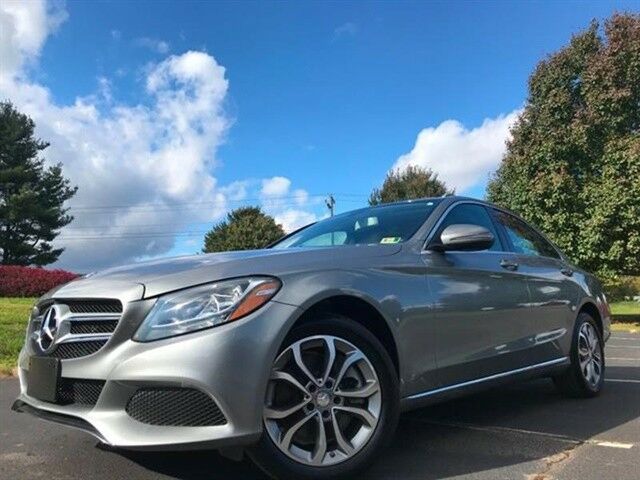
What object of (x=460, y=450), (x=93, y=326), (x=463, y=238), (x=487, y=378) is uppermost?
(x=463, y=238)

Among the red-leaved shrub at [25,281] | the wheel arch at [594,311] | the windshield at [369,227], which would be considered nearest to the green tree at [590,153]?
the wheel arch at [594,311]

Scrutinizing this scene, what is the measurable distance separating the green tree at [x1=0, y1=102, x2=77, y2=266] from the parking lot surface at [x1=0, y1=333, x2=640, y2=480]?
4871 centimetres

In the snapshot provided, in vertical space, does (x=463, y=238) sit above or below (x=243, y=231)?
below

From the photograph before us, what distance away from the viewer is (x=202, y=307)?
2875 mm

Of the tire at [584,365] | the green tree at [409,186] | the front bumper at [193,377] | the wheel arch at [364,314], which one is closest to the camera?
the front bumper at [193,377]

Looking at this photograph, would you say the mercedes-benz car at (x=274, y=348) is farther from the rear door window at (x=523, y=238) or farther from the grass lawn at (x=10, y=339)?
the grass lawn at (x=10, y=339)

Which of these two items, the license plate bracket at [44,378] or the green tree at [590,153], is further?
the green tree at [590,153]

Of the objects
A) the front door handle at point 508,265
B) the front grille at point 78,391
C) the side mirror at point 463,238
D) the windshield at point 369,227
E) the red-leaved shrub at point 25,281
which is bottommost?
the front grille at point 78,391

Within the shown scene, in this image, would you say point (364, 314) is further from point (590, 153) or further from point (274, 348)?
Result: point (590, 153)

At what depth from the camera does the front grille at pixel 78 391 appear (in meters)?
2.88

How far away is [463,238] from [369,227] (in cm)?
73

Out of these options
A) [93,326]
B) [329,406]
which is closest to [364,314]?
[329,406]

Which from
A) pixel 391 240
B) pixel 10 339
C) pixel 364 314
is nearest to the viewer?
pixel 364 314

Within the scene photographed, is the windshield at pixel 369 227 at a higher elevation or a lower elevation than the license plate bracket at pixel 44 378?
higher
